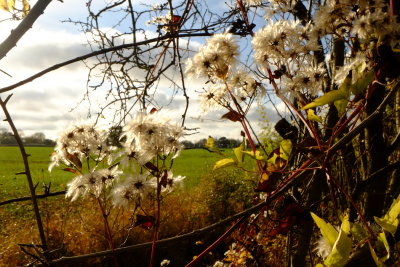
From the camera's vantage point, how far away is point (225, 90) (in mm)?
844

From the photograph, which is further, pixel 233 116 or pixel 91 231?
pixel 91 231

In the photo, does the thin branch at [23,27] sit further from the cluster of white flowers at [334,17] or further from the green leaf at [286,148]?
the cluster of white flowers at [334,17]

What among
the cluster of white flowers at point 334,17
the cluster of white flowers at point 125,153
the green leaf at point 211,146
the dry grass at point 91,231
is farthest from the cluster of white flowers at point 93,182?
the dry grass at point 91,231

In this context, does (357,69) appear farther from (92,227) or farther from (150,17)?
(92,227)

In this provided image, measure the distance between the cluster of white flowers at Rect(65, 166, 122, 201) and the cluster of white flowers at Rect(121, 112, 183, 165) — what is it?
81 mm

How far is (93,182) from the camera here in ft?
2.37

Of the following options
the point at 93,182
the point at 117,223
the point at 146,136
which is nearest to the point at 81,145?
the point at 93,182

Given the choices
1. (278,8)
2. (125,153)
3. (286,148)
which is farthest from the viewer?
(278,8)

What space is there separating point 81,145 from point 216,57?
357 mm

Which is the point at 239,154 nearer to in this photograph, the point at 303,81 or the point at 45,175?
the point at 303,81

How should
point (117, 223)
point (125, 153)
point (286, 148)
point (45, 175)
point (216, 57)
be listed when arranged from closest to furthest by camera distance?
point (286, 148), point (125, 153), point (216, 57), point (117, 223), point (45, 175)

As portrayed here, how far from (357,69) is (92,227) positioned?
17.2 feet

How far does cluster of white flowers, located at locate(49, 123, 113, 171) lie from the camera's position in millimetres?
776

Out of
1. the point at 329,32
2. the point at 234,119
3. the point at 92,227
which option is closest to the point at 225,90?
the point at 234,119
